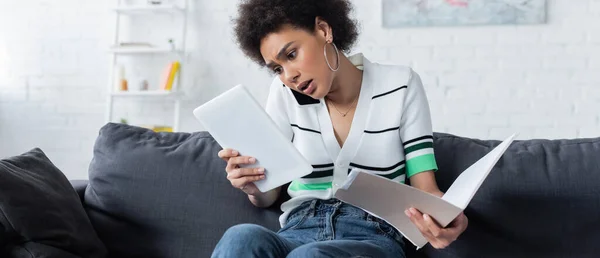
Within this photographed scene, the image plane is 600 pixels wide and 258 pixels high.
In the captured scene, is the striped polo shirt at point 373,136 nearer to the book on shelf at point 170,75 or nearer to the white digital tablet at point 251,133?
the white digital tablet at point 251,133

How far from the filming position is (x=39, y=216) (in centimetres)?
146

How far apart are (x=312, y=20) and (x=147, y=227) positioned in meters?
0.67

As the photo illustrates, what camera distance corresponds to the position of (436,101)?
3.40 meters

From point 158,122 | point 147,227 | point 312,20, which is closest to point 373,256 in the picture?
point 312,20

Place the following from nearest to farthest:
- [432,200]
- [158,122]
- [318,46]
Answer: [432,200] → [318,46] → [158,122]

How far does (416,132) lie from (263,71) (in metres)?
2.13

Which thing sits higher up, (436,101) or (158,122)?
(436,101)

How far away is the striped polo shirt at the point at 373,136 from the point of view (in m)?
1.51

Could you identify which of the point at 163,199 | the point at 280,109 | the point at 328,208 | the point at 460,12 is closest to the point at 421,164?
the point at 328,208

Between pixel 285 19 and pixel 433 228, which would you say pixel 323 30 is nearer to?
pixel 285 19

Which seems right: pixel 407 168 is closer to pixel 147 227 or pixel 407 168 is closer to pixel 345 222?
pixel 345 222

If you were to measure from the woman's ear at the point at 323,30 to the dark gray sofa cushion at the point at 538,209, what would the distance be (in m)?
0.49

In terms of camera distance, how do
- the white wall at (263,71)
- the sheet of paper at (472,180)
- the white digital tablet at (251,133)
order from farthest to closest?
the white wall at (263,71) → the white digital tablet at (251,133) → the sheet of paper at (472,180)

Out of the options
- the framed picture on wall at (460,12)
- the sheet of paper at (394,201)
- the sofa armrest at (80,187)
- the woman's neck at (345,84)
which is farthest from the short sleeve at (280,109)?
the framed picture on wall at (460,12)
